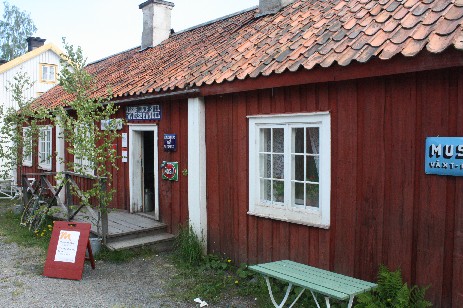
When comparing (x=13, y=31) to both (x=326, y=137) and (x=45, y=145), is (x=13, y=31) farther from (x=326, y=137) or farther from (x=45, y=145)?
(x=326, y=137)

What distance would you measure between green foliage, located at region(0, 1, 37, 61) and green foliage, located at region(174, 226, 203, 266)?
3839 cm

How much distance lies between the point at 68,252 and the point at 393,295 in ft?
15.3

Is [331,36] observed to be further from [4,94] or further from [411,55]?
[4,94]

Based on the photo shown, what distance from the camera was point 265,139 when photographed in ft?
21.3

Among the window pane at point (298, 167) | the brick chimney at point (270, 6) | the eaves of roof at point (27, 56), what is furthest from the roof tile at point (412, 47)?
the eaves of roof at point (27, 56)

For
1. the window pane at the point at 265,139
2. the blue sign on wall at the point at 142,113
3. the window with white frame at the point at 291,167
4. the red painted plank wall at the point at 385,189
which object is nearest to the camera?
the red painted plank wall at the point at 385,189

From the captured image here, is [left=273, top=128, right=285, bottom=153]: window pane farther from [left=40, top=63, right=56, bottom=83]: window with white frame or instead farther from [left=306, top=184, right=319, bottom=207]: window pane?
[left=40, top=63, right=56, bottom=83]: window with white frame

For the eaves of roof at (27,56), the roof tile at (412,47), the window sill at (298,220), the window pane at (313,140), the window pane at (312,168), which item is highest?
the eaves of roof at (27,56)

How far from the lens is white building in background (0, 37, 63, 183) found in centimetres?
2344

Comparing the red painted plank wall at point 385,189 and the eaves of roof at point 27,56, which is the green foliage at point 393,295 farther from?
the eaves of roof at point 27,56

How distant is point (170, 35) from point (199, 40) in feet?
11.2

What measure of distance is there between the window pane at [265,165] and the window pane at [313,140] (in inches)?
30.9

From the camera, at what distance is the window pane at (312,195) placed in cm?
574

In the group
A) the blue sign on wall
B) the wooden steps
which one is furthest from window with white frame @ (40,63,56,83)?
the wooden steps
